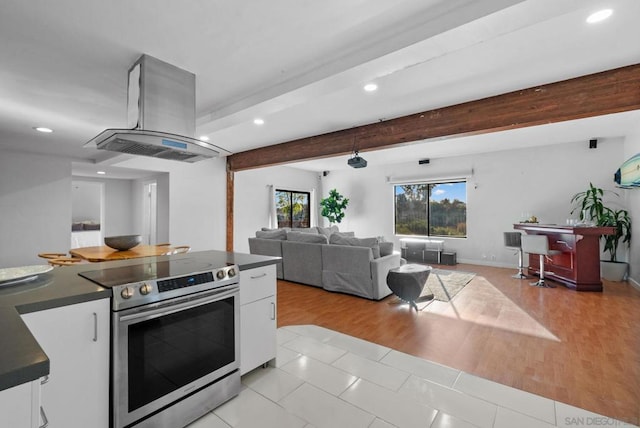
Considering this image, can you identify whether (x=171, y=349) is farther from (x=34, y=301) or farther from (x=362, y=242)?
(x=362, y=242)

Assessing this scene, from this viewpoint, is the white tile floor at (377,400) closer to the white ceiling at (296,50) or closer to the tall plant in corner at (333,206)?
the white ceiling at (296,50)

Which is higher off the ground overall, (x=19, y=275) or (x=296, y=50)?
(x=296, y=50)

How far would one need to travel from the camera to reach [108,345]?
1409 millimetres

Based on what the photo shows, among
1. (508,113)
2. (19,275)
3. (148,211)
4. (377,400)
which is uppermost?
(508,113)

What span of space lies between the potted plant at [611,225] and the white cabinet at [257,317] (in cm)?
586

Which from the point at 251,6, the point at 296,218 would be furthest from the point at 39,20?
the point at 296,218

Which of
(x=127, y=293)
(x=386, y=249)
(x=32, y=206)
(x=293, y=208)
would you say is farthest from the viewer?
(x=293, y=208)

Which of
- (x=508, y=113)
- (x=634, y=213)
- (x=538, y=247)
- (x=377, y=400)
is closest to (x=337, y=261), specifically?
(x=377, y=400)

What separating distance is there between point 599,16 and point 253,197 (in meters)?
6.86

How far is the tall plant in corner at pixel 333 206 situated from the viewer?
865 cm

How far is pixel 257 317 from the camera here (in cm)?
216

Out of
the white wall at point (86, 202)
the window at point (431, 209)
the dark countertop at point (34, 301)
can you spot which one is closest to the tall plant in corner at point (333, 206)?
the window at point (431, 209)

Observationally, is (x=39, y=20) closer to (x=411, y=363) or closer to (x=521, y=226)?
(x=411, y=363)

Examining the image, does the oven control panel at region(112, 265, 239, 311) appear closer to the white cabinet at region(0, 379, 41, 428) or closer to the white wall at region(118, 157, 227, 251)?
the white cabinet at region(0, 379, 41, 428)
